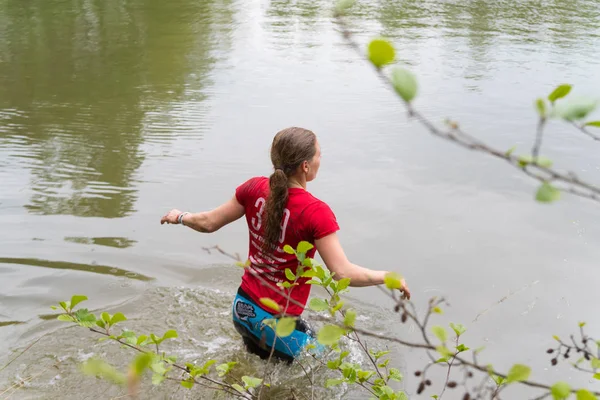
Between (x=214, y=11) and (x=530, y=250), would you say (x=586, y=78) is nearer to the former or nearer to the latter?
(x=530, y=250)

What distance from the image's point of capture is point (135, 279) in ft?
13.9

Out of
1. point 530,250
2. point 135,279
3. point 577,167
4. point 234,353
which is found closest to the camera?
point 234,353

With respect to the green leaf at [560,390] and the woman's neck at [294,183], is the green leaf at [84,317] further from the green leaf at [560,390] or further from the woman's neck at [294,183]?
the green leaf at [560,390]

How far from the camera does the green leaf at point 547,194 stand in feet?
3.23

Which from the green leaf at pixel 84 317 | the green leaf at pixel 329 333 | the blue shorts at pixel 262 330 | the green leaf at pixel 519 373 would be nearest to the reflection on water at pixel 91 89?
the blue shorts at pixel 262 330

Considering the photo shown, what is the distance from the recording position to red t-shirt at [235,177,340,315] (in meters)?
2.69

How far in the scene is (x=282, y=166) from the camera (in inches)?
109

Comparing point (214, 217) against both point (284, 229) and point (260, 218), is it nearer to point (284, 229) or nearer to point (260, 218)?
point (260, 218)

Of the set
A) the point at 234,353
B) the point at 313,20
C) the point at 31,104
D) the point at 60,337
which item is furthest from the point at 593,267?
the point at 313,20

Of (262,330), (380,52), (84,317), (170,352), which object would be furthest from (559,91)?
(170,352)

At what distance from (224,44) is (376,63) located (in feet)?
31.4

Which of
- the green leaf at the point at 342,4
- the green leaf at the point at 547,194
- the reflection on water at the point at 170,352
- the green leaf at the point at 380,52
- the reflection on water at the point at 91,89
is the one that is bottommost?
the reflection on water at the point at 170,352

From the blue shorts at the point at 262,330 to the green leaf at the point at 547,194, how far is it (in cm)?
207

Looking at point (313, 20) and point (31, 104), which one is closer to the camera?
point (31, 104)
